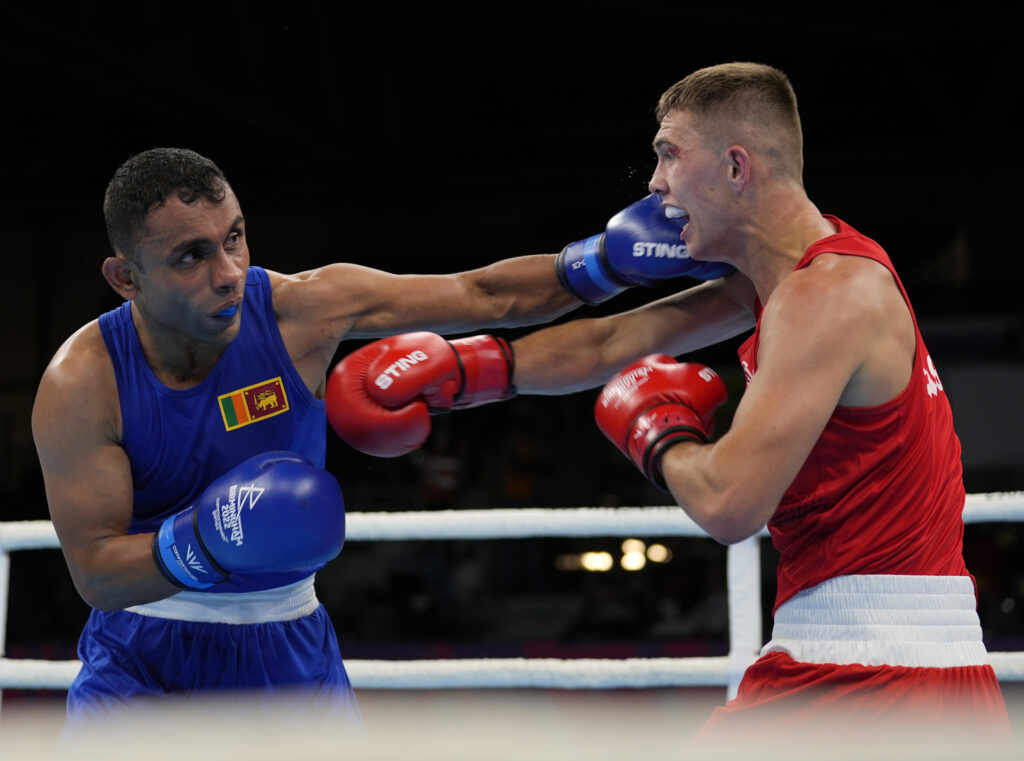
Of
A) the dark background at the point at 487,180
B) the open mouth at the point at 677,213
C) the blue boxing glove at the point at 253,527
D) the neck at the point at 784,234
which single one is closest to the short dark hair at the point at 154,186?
the blue boxing glove at the point at 253,527

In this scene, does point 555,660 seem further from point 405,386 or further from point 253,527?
point 253,527

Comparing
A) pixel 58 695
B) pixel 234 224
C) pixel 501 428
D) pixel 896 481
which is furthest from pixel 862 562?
pixel 501 428

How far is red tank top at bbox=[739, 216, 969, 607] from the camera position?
58.9 inches

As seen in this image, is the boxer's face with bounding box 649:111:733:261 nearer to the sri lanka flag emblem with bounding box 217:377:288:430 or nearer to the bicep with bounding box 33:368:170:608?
the sri lanka flag emblem with bounding box 217:377:288:430

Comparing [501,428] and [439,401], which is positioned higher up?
[439,401]

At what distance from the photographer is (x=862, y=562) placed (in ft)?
4.94

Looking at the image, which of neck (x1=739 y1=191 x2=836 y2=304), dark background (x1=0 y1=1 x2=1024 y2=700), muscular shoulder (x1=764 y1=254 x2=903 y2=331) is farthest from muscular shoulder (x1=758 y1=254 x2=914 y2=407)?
dark background (x1=0 y1=1 x2=1024 y2=700)

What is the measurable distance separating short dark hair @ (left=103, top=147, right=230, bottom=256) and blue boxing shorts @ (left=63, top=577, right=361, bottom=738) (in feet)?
2.21

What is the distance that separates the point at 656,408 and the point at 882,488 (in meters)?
0.35

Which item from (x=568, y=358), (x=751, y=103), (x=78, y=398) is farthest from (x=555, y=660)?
(x=751, y=103)

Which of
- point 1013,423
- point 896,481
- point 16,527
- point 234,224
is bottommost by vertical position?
point 1013,423

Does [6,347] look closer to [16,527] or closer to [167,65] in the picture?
[167,65]

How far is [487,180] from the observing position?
8.94m

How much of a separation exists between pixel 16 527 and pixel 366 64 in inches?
223
